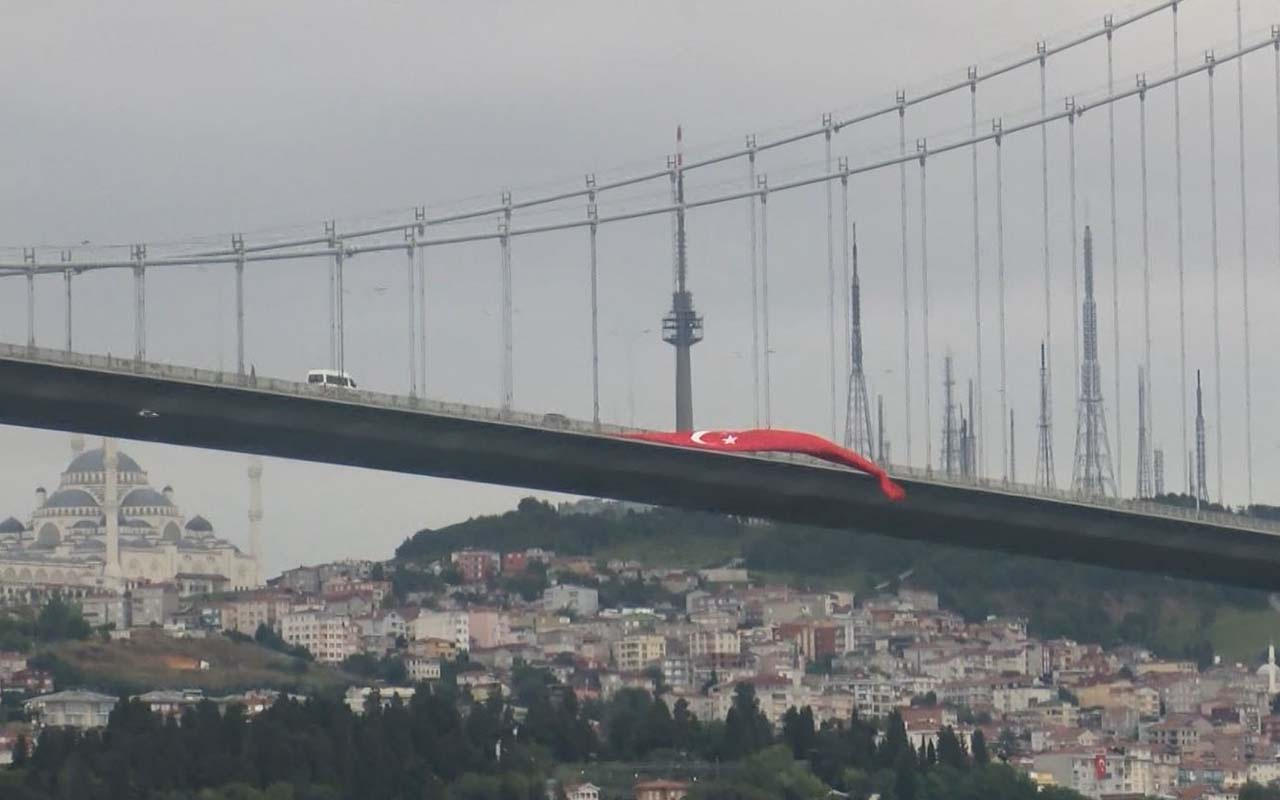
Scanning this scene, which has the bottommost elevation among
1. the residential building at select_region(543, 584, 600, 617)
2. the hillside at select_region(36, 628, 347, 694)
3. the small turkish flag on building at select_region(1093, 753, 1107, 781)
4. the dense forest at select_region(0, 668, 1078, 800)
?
the small turkish flag on building at select_region(1093, 753, 1107, 781)

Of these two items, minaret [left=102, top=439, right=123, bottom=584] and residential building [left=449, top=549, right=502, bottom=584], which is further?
minaret [left=102, top=439, right=123, bottom=584]

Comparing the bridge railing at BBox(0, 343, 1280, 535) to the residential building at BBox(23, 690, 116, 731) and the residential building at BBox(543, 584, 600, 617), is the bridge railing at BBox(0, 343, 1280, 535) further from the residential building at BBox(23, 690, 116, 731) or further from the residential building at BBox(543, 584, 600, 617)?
the residential building at BBox(543, 584, 600, 617)

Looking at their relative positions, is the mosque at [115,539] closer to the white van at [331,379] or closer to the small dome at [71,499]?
the small dome at [71,499]

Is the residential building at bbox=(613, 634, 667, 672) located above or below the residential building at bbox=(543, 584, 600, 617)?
below

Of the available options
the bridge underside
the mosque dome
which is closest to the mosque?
the mosque dome

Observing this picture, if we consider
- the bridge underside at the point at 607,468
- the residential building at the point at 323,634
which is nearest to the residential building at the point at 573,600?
the residential building at the point at 323,634
